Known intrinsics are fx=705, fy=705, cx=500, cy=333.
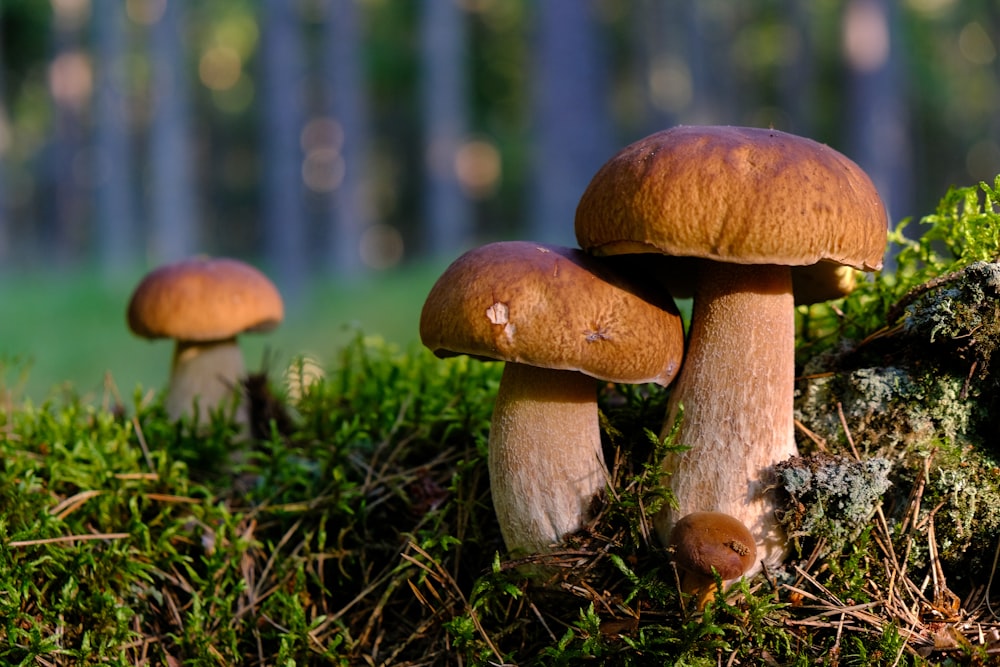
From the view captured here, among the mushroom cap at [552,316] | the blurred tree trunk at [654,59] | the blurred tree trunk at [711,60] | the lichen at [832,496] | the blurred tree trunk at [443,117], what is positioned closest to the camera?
the mushroom cap at [552,316]

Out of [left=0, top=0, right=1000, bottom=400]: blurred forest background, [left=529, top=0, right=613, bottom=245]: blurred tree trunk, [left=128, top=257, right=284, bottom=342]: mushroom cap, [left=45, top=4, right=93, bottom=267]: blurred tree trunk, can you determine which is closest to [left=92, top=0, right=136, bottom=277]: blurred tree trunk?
[left=0, top=0, right=1000, bottom=400]: blurred forest background

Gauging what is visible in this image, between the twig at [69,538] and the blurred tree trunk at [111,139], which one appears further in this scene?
the blurred tree trunk at [111,139]

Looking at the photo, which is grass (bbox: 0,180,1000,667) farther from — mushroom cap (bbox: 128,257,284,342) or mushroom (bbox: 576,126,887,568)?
mushroom cap (bbox: 128,257,284,342)

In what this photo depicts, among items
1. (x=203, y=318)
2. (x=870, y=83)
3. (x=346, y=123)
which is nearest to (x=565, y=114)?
(x=870, y=83)

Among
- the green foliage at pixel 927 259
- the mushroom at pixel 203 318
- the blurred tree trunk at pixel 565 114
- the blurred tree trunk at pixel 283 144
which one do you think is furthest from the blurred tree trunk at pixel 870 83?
the blurred tree trunk at pixel 283 144

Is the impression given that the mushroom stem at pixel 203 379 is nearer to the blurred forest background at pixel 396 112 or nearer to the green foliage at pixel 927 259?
the green foliage at pixel 927 259
